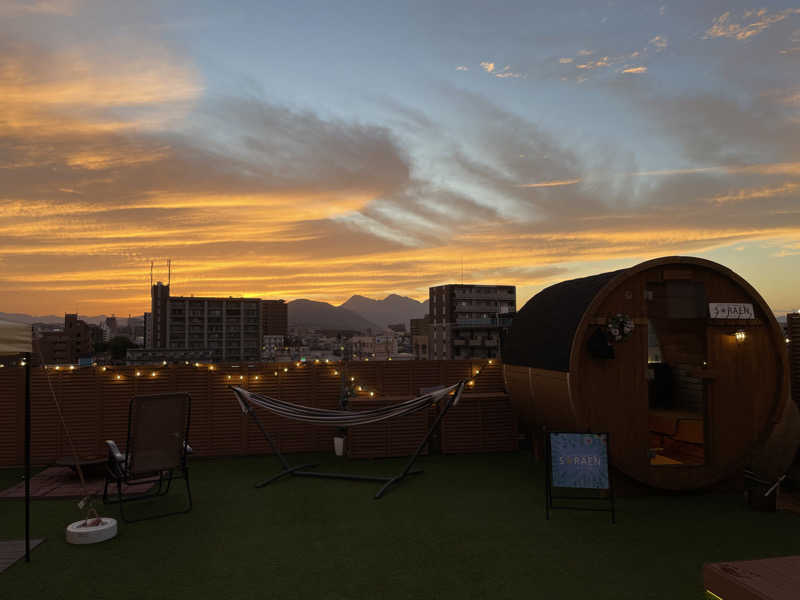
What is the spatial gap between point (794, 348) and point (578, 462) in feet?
13.7

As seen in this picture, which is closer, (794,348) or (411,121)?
(794,348)

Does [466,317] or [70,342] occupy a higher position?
[466,317]

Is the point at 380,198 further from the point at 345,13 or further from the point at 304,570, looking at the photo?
the point at 304,570

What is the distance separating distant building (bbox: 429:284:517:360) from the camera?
260 feet

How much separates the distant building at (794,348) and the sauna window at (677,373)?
44.3 inches

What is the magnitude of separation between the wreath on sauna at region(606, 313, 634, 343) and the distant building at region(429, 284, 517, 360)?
232 feet

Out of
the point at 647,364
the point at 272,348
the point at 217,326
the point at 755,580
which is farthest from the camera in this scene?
the point at 272,348

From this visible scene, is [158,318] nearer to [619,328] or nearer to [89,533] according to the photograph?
[89,533]

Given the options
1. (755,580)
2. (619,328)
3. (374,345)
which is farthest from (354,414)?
(374,345)

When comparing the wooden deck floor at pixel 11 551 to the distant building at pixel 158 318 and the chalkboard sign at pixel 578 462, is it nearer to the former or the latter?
the chalkboard sign at pixel 578 462

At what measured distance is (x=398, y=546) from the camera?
514 cm

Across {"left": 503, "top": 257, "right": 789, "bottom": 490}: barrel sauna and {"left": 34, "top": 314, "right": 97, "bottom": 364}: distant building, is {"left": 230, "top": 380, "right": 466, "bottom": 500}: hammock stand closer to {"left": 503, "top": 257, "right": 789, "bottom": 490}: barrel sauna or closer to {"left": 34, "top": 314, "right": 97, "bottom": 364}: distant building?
{"left": 503, "top": 257, "right": 789, "bottom": 490}: barrel sauna

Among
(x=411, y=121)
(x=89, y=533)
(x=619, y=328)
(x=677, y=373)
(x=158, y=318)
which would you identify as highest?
(x=411, y=121)

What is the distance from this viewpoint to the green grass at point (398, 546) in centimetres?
424
